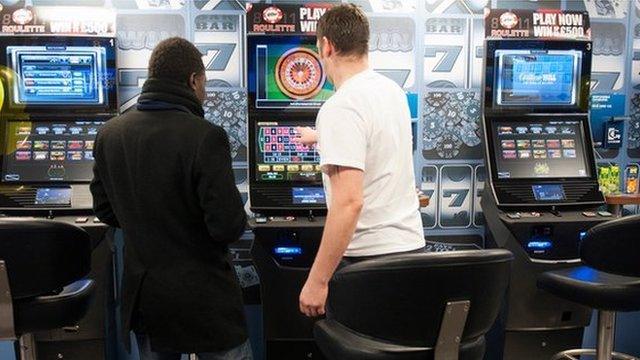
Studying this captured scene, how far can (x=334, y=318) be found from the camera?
195 centimetres

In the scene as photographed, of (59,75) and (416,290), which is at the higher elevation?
(59,75)

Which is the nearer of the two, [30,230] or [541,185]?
[30,230]

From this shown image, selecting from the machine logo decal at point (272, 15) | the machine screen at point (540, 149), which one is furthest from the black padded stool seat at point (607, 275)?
the machine logo decal at point (272, 15)

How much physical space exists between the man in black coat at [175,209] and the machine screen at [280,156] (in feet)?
3.31

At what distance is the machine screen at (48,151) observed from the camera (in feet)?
10.1

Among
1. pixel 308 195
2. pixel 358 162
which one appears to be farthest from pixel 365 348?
pixel 308 195

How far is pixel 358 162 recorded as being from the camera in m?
1.98

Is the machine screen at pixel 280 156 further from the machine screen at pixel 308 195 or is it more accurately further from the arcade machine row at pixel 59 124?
the arcade machine row at pixel 59 124

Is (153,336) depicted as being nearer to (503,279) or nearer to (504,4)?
(503,279)

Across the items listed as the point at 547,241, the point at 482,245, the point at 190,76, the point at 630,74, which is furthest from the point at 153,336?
the point at 630,74

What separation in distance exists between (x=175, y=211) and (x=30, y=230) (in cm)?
58

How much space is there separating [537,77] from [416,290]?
209cm

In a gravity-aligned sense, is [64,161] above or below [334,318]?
above

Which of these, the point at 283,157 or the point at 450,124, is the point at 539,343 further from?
the point at 283,157
